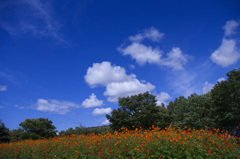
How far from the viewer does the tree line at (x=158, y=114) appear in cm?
2203

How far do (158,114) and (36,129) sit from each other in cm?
1895

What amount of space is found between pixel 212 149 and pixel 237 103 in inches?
737

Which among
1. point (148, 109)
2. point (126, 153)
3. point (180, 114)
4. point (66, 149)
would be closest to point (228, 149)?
point (126, 153)

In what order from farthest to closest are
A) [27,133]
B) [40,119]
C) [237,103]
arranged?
[40,119], [27,133], [237,103]

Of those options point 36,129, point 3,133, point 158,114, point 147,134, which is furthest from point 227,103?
point 3,133

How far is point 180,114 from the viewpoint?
34156 millimetres

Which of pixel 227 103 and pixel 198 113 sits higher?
pixel 227 103

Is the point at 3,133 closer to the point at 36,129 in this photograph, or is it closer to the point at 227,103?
the point at 36,129

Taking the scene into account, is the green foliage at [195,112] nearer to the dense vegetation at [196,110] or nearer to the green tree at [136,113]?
the dense vegetation at [196,110]

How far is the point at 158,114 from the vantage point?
27672 millimetres

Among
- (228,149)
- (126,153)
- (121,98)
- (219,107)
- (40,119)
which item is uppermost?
(121,98)

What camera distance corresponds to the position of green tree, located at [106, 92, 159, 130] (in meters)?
26.7

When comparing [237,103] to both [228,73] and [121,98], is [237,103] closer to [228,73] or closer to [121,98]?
[228,73]

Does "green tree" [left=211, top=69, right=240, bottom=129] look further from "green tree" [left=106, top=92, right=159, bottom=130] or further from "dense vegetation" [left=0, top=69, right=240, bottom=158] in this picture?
"green tree" [left=106, top=92, right=159, bottom=130]
